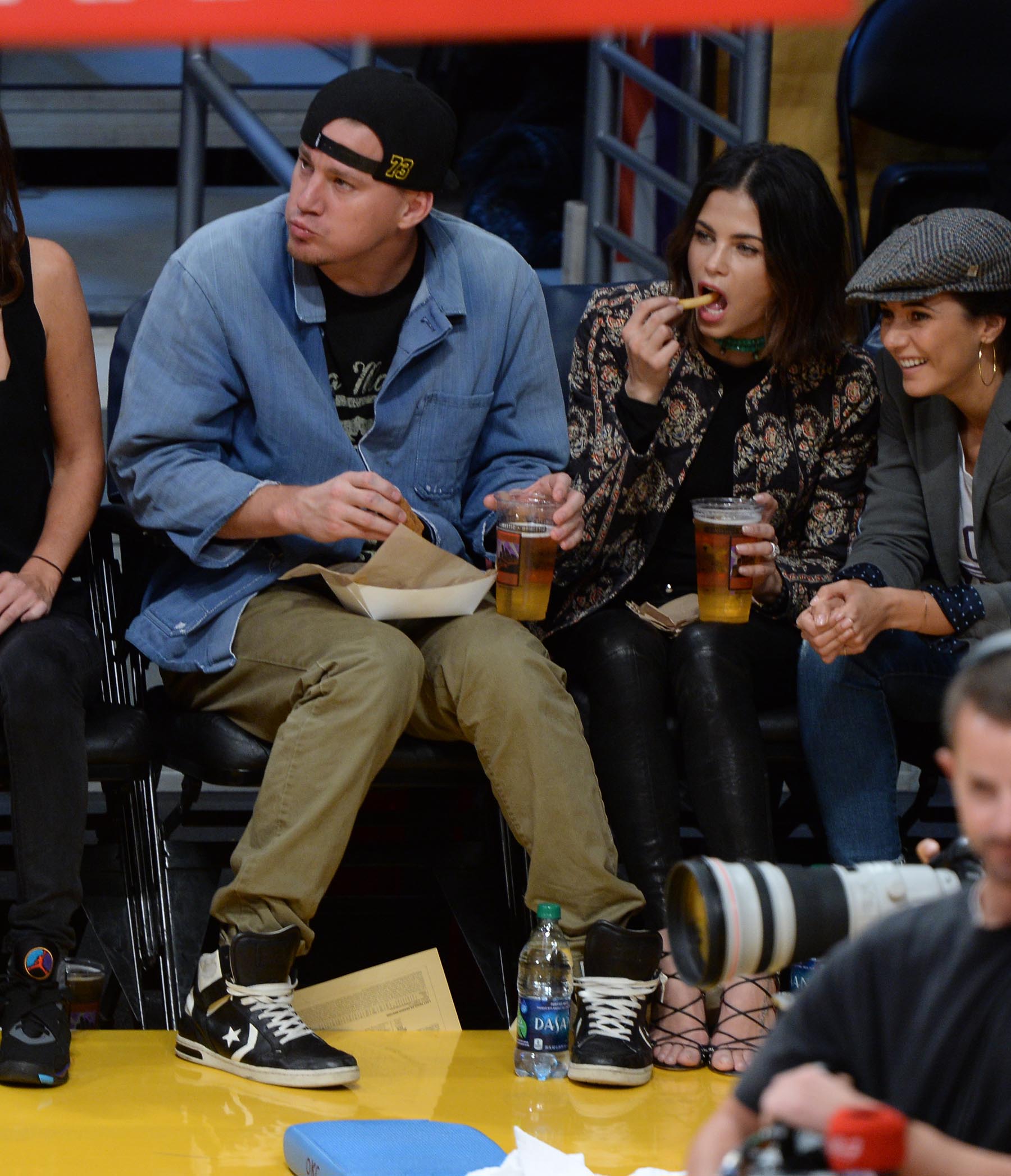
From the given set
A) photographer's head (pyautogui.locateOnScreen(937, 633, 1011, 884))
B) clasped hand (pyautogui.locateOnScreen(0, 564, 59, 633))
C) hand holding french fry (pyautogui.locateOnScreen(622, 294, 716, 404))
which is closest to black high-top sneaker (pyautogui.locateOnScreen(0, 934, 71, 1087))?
clasped hand (pyautogui.locateOnScreen(0, 564, 59, 633))

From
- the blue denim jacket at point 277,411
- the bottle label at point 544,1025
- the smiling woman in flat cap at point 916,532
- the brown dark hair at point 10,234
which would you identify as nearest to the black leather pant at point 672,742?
the smiling woman in flat cap at point 916,532

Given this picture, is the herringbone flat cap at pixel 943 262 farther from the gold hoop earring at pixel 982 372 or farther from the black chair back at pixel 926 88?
the black chair back at pixel 926 88

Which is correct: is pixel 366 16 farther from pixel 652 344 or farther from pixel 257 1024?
pixel 652 344

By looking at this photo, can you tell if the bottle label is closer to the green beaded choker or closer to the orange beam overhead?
the green beaded choker

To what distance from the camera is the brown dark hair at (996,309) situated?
263 cm

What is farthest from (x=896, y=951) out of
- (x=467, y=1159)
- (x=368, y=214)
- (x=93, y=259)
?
(x=93, y=259)

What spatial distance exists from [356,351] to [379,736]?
68cm

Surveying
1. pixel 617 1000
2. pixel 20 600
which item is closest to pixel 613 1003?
pixel 617 1000

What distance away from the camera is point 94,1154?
202 centimetres

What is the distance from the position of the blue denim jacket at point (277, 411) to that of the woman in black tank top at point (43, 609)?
0.34ft

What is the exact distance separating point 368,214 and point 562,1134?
1.39 m

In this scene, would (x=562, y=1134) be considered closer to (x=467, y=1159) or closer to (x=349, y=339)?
(x=467, y=1159)

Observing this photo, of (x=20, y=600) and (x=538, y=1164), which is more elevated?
(x=20, y=600)

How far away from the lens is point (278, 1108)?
2.21 meters
